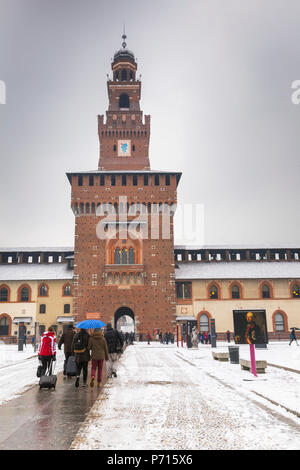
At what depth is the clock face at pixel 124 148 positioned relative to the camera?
45125mm

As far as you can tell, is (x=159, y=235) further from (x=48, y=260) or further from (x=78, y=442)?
(x=78, y=442)

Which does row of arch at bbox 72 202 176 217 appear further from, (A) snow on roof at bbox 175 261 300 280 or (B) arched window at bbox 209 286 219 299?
(B) arched window at bbox 209 286 219 299

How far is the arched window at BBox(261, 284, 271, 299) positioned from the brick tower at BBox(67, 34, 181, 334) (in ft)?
34.8

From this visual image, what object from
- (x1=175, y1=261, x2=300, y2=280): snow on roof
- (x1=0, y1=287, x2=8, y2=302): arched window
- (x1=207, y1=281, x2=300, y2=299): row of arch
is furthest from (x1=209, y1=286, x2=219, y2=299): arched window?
(x1=0, y1=287, x2=8, y2=302): arched window

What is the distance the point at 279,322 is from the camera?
41.3 meters

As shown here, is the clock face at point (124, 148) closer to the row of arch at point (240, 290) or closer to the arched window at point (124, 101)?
the arched window at point (124, 101)

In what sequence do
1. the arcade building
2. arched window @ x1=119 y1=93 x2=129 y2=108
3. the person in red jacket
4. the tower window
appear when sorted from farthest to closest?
arched window @ x1=119 y1=93 x2=129 y2=108
the tower window
the arcade building
the person in red jacket

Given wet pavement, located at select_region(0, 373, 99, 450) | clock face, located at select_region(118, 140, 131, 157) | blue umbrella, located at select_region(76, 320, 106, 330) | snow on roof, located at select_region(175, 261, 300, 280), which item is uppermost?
clock face, located at select_region(118, 140, 131, 157)

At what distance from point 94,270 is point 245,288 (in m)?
16.8

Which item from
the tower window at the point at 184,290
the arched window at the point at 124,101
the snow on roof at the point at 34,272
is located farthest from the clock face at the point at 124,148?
the tower window at the point at 184,290

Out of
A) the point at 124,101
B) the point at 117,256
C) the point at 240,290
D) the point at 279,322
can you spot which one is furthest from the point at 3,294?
the point at 279,322

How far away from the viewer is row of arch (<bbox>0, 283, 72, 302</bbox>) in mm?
41894

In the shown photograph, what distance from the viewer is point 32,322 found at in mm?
40938

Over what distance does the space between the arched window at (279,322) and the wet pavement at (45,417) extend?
35430mm
